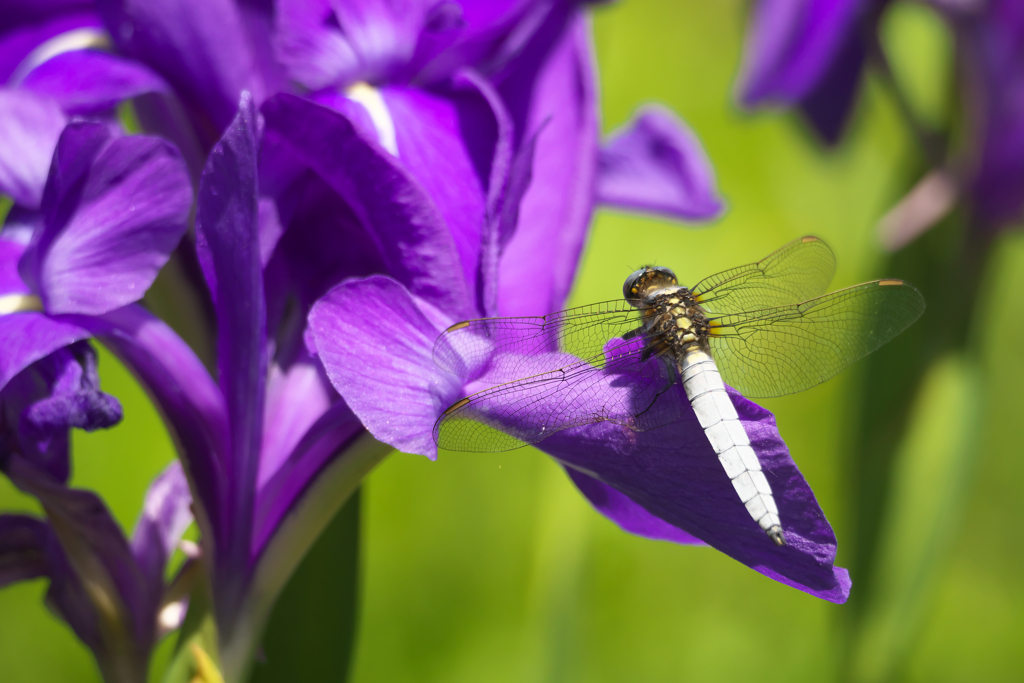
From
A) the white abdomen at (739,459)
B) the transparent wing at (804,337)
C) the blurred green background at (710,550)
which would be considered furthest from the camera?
the blurred green background at (710,550)

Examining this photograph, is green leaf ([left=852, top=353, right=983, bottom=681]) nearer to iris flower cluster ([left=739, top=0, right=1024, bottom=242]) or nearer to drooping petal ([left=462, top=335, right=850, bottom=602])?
iris flower cluster ([left=739, top=0, right=1024, bottom=242])

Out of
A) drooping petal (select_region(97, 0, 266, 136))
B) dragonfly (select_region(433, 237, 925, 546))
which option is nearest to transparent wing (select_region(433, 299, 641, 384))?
dragonfly (select_region(433, 237, 925, 546))

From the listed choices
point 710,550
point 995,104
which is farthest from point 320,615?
point 995,104

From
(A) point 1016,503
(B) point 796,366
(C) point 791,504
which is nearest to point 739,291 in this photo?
(B) point 796,366

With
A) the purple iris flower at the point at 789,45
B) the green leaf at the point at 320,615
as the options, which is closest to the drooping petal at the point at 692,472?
the green leaf at the point at 320,615

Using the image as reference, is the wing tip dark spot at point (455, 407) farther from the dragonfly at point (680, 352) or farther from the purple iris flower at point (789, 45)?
the purple iris flower at point (789, 45)

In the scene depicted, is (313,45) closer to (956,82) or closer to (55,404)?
(55,404)

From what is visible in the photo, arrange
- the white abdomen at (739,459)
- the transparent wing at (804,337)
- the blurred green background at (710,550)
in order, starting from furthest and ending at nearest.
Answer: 1. the blurred green background at (710,550)
2. the transparent wing at (804,337)
3. the white abdomen at (739,459)
